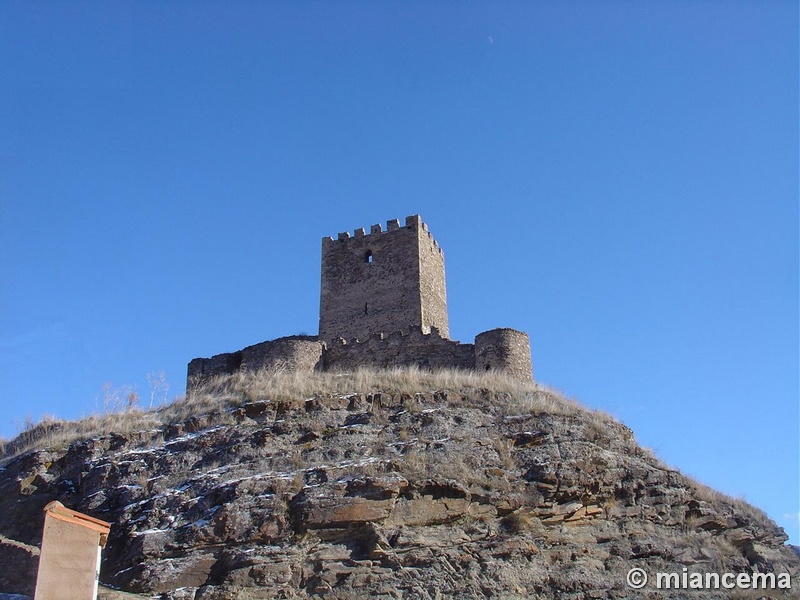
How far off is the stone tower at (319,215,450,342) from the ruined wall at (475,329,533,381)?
484 cm

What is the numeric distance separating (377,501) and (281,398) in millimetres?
4769

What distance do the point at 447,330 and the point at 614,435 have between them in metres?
13.4

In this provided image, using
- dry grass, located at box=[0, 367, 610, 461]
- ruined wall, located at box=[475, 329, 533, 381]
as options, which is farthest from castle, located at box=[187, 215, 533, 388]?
dry grass, located at box=[0, 367, 610, 461]

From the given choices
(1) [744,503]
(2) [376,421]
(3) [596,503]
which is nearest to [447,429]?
(2) [376,421]

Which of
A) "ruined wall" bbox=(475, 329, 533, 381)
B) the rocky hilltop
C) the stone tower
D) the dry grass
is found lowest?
the rocky hilltop

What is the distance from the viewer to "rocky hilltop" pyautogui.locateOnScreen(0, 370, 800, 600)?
12.9m

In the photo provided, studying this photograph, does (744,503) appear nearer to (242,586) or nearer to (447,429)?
(447,429)

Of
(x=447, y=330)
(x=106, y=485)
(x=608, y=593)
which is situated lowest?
(x=608, y=593)

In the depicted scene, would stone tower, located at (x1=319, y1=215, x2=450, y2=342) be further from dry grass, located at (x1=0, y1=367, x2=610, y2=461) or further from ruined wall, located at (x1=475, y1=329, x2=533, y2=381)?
dry grass, located at (x1=0, y1=367, x2=610, y2=461)

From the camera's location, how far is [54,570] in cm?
1130

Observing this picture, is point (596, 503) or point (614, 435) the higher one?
point (614, 435)

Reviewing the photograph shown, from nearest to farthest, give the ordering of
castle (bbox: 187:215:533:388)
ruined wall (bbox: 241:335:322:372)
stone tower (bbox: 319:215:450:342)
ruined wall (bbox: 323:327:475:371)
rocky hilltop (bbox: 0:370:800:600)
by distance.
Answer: rocky hilltop (bbox: 0:370:800:600) < castle (bbox: 187:215:533:388) < ruined wall (bbox: 323:327:475:371) < ruined wall (bbox: 241:335:322:372) < stone tower (bbox: 319:215:450:342)

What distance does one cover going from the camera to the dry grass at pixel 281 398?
57.9ft

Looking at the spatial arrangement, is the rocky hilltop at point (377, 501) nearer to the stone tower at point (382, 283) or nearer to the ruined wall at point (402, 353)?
the ruined wall at point (402, 353)
